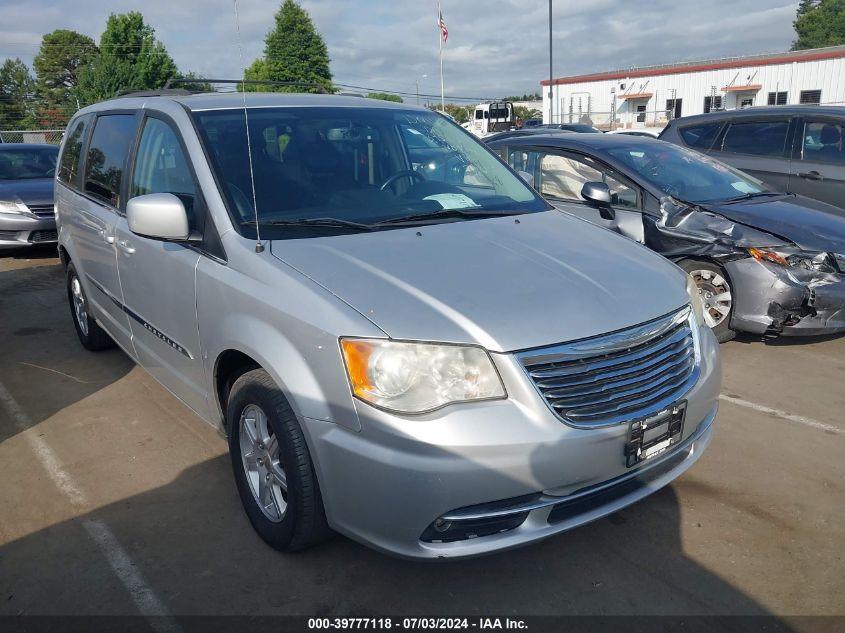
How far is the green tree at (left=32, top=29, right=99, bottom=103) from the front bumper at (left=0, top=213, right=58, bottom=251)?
242 ft

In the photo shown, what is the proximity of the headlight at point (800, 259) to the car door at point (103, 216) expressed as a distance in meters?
4.37

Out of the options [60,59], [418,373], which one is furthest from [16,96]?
[418,373]

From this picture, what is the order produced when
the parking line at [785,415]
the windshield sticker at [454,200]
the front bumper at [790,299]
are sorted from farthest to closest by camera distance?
the front bumper at [790,299] < the parking line at [785,415] < the windshield sticker at [454,200]

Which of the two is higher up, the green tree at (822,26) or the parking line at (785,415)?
the green tree at (822,26)

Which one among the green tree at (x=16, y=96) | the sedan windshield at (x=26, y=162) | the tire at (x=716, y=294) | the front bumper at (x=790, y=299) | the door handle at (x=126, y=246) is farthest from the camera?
the green tree at (x=16, y=96)

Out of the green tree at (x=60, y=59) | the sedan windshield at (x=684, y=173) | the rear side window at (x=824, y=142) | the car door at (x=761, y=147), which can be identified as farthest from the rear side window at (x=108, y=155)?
the green tree at (x=60, y=59)

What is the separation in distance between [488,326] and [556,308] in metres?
0.29

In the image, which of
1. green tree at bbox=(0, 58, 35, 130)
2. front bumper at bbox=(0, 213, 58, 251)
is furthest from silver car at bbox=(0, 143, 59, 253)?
green tree at bbox=(0, 58, 35, 130)

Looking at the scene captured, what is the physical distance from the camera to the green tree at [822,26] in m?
72.1

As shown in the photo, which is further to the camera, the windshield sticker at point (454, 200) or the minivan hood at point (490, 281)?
the windshield sticker at point (454, 200)

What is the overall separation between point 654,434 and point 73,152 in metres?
4.71

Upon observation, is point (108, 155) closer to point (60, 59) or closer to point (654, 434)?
point (654, 434)

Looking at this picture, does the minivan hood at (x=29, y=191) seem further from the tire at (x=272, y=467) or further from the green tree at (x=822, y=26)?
the green tree at (x=822, y=26)

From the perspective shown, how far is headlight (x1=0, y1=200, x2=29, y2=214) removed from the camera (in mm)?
9398
